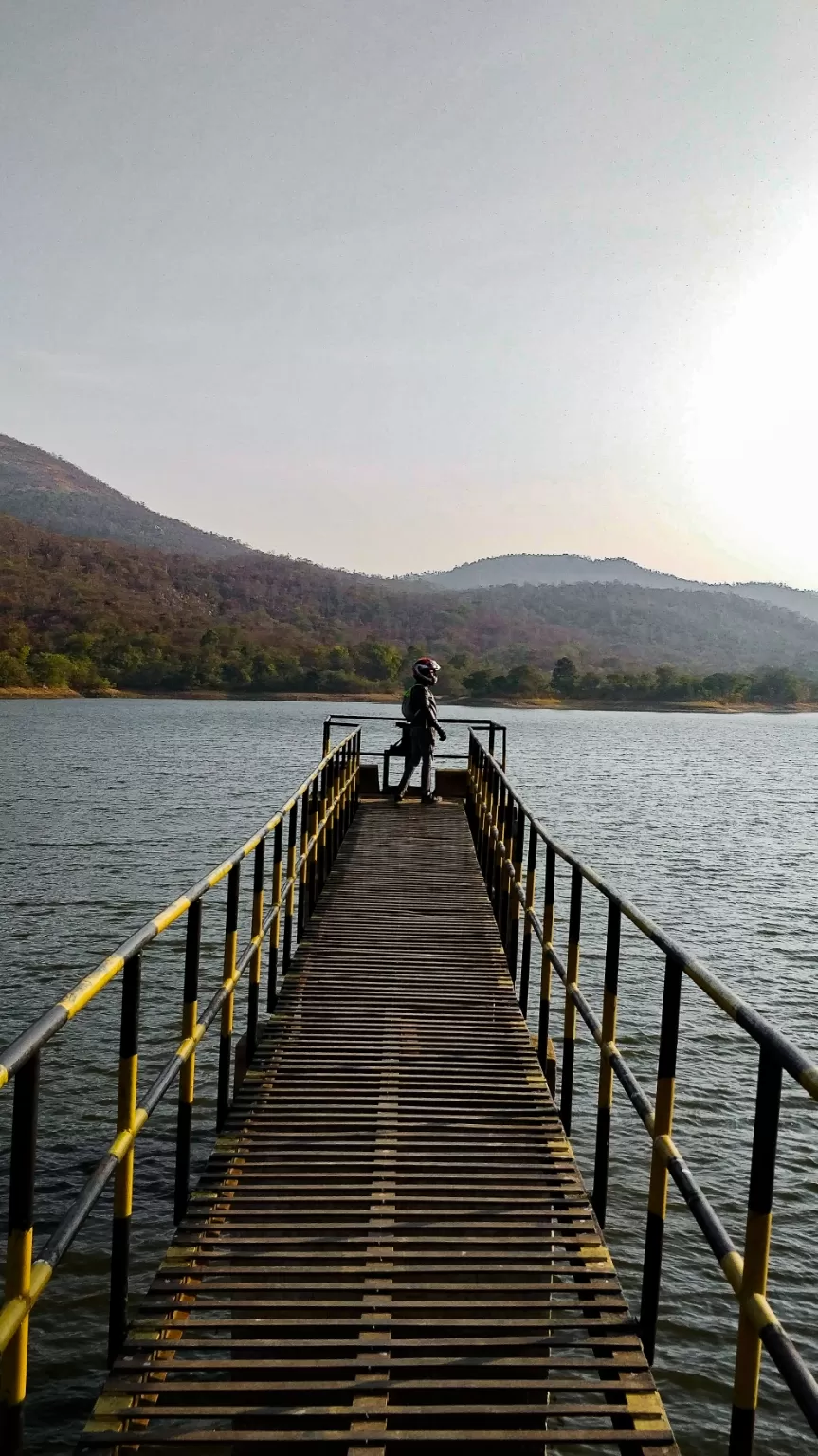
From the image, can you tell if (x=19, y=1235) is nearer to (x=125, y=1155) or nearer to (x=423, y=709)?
(x=125, y=1155)

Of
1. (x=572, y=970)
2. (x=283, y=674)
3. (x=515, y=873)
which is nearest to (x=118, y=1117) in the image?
(x=572, y=970)

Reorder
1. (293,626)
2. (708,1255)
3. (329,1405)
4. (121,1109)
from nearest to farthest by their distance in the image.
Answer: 1. (329,1405)
2. (121,1109)
3. (708,1255)
4. (293,626)

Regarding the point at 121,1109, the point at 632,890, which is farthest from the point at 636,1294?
the point at 632,890

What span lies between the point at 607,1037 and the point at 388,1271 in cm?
127

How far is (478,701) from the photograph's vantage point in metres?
147

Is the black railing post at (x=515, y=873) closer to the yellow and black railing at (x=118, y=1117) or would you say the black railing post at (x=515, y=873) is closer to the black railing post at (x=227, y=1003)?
the yellow and black railing at (x=118, y=1117)

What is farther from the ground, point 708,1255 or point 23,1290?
point 23,1290

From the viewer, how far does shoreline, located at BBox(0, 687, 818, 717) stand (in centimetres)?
12850

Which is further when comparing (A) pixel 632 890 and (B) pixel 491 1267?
(A) pixel 632 890

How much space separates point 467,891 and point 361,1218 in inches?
256

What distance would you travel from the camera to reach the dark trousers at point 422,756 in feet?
49.0

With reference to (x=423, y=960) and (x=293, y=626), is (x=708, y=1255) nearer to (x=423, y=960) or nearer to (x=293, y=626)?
(x=423, y=960)

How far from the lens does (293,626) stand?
18775 cm

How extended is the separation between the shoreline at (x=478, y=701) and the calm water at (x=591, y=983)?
279ft
